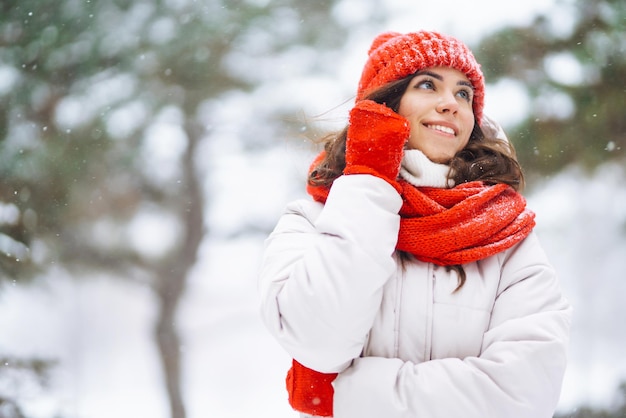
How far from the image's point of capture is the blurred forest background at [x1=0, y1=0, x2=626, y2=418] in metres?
2.47

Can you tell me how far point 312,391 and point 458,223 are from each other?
0.36 m

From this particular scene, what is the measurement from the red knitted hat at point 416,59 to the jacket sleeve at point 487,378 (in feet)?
1.51

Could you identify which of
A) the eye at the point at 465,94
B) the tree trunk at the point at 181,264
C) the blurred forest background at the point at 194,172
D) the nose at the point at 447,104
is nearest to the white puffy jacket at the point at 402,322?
the nose at the point at 447,104

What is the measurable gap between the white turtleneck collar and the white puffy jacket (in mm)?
120

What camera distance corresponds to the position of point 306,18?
9.14ft

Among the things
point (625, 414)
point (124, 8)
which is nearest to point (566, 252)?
point (625, 414)

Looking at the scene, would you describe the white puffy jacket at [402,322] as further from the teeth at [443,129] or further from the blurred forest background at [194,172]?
the blurred forest background at [194,172]

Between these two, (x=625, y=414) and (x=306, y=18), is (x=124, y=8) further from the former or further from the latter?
(x=625, y=414)

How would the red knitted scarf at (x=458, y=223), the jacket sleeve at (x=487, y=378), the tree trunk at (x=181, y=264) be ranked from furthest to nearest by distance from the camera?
the tree trunk at (x=181, y=264) < the red knitted scarf at (x=458, y=223) < the jacket sleeve at (x=487, y=378)

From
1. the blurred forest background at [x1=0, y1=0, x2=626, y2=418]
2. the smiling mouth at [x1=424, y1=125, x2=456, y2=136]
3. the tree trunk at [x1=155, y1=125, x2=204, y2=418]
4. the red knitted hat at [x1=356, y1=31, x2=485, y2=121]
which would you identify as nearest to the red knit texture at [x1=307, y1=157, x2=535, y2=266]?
the smiling mouth at [x1=424, y1=125, x2=456, y2=136]

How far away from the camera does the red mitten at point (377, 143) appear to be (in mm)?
891

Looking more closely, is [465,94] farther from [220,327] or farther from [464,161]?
[220,327]

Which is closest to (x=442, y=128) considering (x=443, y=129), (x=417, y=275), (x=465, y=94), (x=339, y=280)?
(x=443, y=129)

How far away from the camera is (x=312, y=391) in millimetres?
903
